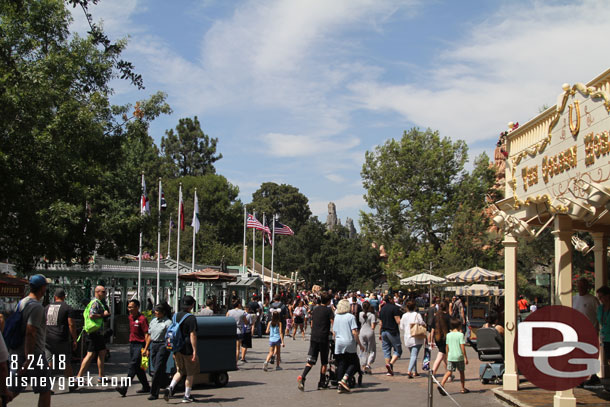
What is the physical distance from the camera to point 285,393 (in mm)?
11828

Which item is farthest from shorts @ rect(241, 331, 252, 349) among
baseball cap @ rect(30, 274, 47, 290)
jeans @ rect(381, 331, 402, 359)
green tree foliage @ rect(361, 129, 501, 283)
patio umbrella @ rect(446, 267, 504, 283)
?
green tree foliage @ rect(361, 129, 501, 283)

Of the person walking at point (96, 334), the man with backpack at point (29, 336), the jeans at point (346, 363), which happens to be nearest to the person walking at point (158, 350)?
the person walking at point (96, 334)

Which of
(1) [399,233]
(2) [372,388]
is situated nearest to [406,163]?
(1) [399,233]

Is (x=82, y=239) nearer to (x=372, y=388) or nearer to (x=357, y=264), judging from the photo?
(x=372, y=388)

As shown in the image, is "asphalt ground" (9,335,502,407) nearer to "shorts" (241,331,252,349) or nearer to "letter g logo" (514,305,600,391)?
"shorts" (241,331,252,349)

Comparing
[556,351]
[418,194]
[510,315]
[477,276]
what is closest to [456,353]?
[510,315]

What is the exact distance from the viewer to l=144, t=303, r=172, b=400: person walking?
10914 millimetres

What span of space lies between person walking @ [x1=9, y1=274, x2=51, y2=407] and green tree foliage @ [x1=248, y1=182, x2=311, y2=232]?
97.3 metres

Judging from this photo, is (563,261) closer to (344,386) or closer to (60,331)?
(344,386)

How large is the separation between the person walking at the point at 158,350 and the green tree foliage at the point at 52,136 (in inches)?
192

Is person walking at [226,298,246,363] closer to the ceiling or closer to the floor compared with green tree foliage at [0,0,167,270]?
closer to the floor

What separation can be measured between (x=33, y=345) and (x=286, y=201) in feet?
328

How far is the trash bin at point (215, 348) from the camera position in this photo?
40.2 feet

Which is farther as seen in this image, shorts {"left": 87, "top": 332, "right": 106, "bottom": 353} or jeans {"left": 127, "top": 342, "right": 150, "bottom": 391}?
shorts {"left": 87, "top": 332, "right": 106, "bottom": 353}
